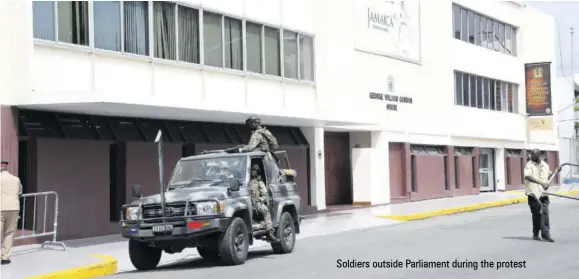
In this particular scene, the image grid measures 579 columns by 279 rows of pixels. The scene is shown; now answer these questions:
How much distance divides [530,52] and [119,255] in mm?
36293

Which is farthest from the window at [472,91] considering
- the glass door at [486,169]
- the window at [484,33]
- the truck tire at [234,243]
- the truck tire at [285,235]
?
the truck tire at [234,243]

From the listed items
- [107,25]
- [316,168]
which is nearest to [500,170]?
[316,168]

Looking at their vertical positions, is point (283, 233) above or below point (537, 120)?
below

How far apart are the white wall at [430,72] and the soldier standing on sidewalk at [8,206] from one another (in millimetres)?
11739

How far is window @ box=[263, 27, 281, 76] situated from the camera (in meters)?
23.7

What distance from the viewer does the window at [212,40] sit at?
832 inches

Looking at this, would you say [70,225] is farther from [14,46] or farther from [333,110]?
[333,110]

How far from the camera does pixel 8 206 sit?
1334cm

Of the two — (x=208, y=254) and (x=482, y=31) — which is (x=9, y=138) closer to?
(x=208, y=254)

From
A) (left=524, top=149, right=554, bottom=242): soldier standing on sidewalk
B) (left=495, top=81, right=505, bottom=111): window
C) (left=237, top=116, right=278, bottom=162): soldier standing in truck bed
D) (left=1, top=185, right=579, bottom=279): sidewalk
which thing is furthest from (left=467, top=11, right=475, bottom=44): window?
(left=237, top=116, right=278, bottom=162): soldier standing in truck bed

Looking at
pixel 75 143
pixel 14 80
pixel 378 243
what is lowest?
pixel 378 243

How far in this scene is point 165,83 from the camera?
19484 mm

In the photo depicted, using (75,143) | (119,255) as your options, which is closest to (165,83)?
(75,143)

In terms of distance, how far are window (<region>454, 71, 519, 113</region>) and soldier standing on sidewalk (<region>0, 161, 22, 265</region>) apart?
26.3 m
